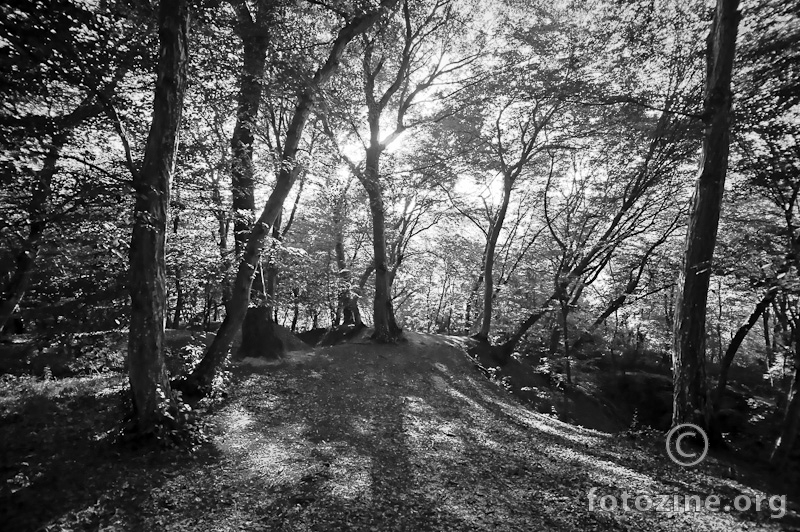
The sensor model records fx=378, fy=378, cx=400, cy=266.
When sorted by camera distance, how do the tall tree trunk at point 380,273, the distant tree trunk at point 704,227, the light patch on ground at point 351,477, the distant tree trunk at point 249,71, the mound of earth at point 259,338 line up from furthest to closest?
1. the tall tree trunk at point 380,273
2. the mound of earth at point 259,338
3. the distant tree trunk at point 249,71
4. the distant tree trunk at point 704,227
5. the light patch on ground at point 351,477

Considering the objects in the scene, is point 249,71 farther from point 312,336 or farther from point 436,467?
point 312,336

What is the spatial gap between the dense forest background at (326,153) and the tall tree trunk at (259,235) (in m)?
0.04

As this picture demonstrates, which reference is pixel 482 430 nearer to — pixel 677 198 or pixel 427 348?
pixel 427 348

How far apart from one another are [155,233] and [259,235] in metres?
2.84

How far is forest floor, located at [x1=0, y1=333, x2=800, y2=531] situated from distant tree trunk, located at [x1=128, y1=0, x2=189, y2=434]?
75 centimetres

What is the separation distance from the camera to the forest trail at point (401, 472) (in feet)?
12.8

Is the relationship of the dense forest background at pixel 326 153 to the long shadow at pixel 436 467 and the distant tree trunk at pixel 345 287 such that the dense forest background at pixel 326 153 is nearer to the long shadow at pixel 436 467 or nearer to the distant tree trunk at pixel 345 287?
the distant tree trunk at pixel 345 287

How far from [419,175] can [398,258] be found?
8.56 m

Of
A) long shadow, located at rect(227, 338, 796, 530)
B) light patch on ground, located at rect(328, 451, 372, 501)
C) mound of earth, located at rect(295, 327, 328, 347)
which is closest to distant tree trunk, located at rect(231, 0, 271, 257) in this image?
long shadow, located at rect(227, 338, 796, 530)

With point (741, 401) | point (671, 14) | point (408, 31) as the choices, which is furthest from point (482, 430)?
point (741, 401)

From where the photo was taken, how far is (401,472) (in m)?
5.12

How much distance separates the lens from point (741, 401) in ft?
50.8

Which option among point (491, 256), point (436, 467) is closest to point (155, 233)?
point (436, 467)

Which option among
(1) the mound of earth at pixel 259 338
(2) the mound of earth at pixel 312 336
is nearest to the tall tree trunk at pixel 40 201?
(1) the mound of earth at pixel 259 338
